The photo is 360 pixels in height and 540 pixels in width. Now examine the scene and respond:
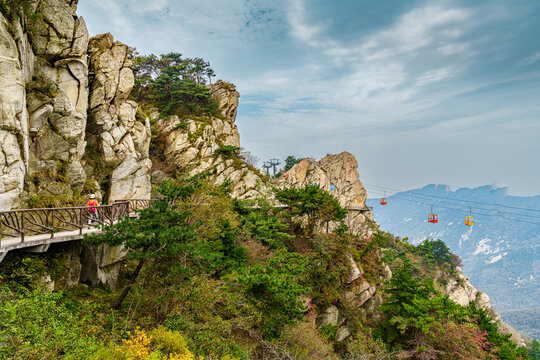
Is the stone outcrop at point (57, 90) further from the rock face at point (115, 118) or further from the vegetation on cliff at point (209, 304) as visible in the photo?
the vegetation on cliff at point (209, 304)

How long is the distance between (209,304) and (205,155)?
2319cm

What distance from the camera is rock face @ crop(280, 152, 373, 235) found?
50.5 m

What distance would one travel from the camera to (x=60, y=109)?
627 inches

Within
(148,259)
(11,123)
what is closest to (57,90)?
(11,123)

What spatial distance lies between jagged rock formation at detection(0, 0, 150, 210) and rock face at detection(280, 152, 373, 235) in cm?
3275

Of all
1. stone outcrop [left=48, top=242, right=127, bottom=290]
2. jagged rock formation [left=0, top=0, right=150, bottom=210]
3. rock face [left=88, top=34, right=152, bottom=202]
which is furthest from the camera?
rock face [left=88, top=34, right=152, bottom=202]

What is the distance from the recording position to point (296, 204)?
83.4 ft

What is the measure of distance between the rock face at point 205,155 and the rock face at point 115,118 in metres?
9.28

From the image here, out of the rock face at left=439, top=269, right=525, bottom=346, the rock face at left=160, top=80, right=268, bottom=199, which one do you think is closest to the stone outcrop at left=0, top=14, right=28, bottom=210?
the rock face at left=160, top=80, right=268, bottom=199

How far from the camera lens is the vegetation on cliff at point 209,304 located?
25.1 feet

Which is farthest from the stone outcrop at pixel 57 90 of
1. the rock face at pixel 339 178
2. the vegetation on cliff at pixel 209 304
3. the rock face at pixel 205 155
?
the rock face at pixel 339 178

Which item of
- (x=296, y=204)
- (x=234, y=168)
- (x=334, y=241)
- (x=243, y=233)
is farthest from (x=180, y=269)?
(x=234, y=168)

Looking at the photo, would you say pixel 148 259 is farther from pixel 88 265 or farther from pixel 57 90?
pixel 57 90

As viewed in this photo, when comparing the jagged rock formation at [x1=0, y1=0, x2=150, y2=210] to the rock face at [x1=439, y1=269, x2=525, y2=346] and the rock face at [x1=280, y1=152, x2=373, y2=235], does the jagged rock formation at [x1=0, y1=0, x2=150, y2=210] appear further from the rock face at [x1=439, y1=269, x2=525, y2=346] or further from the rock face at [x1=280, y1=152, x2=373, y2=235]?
the rock face at [x1=439, y1=269, x2=525, y2=346]
